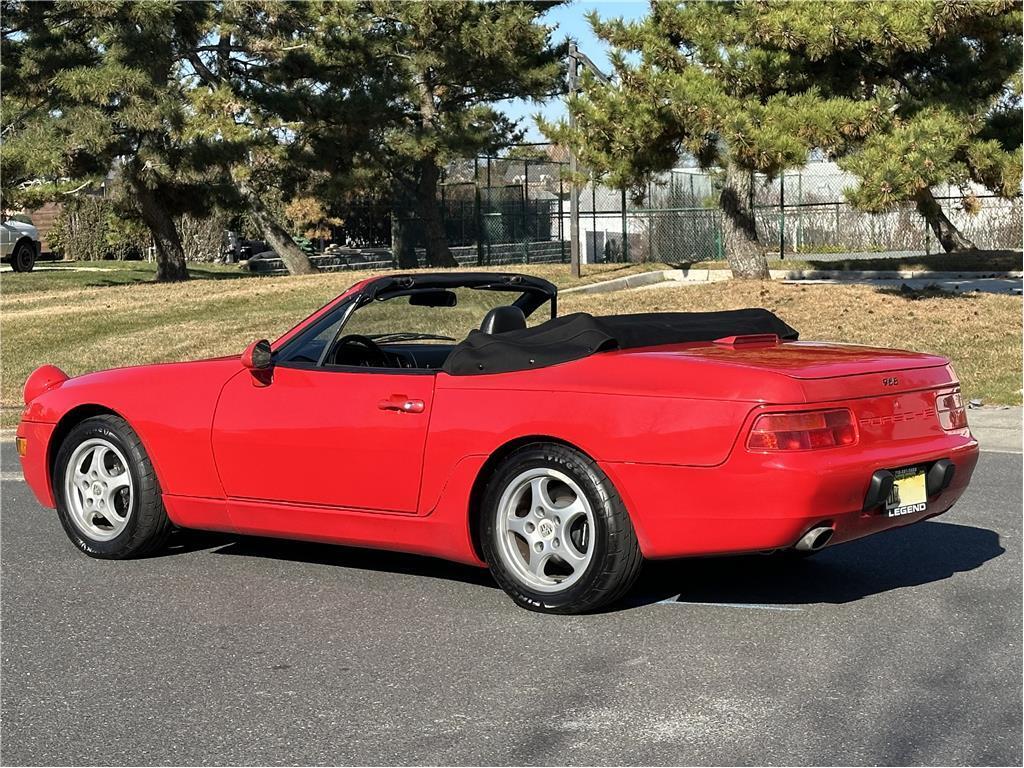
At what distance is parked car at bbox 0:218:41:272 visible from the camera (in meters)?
34.4

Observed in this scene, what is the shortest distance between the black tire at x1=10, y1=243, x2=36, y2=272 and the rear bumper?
105ft

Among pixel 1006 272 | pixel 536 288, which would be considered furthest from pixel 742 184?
pixel 536 288

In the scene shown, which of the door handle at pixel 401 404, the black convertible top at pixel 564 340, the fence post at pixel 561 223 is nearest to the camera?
the black convertible top at pixel 564 340

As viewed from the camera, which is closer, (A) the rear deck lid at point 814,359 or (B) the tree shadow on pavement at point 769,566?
(A) the rear deck lid at point 814,359

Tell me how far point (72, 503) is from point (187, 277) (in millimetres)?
24717

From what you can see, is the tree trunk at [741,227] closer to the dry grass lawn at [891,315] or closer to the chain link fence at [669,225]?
the dry grass lawn at [891,315]

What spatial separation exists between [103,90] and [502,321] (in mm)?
21926

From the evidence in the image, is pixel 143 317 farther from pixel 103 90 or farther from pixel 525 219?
pixel 525 219

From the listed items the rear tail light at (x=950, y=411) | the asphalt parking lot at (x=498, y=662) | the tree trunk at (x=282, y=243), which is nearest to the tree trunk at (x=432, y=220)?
the tree trunk at (x=282, y=243)

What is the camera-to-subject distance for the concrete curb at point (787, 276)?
24.5 meters

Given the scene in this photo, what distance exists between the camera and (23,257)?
116 ft

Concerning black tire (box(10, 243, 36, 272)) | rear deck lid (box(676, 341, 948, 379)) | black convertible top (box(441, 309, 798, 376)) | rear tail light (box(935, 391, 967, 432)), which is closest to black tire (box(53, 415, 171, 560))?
black convertible top (box(441, 309, 798, 376))

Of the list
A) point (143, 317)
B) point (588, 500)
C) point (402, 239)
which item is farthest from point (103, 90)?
point (588, 500)

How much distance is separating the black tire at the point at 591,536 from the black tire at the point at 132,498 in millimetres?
1890
